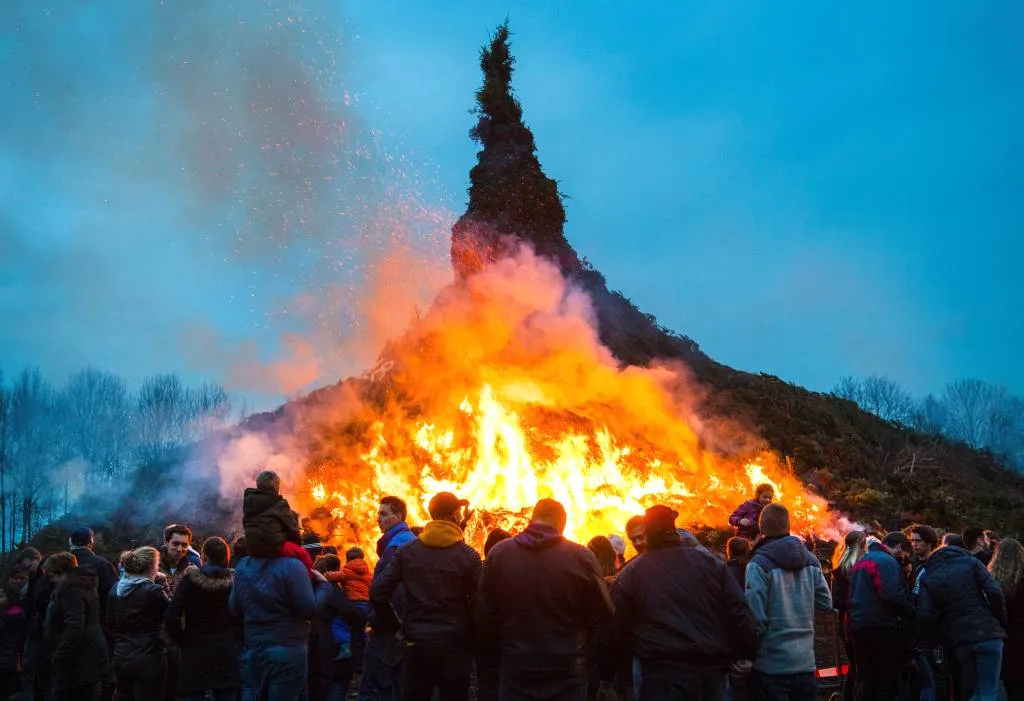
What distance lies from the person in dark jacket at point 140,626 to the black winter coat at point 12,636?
3928mm

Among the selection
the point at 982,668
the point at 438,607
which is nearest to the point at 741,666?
the point at 438,607

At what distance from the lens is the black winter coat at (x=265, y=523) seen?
7555 mm

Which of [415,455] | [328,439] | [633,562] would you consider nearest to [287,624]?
[633,562]

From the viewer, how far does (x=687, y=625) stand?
657cm

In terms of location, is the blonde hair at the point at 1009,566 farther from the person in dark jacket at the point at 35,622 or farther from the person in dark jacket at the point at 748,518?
the person in dark jacket at the point at 35,622

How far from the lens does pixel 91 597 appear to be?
10.2 meters

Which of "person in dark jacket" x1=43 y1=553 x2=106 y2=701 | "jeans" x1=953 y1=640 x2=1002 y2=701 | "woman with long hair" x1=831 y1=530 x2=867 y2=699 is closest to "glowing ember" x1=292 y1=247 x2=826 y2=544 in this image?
"woman with long hair" x1=831 y1=530 x2=867 y2=699

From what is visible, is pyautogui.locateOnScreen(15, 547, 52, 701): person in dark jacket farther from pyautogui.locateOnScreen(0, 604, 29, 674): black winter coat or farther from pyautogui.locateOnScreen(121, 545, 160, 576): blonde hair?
pyautogui.locateOnScreen(121, 545, 160, 576): blonde hair

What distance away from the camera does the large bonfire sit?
69.3ft

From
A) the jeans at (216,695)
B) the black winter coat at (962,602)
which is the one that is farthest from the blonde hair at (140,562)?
the black winter coat at (962,602)

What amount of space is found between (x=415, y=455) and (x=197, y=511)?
6435 mm

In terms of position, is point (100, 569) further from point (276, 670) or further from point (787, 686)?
point (787, 686)

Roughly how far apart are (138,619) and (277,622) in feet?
6.38

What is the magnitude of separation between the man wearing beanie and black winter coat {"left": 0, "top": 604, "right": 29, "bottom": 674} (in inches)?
371
